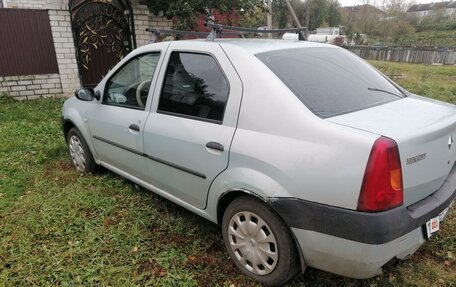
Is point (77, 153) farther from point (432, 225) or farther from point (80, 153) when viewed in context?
point (432, 225)

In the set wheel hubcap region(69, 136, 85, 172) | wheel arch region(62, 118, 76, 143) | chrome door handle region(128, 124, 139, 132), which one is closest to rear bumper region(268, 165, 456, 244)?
chrome door handle region(128, 124, 139, 132)

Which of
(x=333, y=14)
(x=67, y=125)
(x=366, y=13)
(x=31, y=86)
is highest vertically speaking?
(x=366, y=13)

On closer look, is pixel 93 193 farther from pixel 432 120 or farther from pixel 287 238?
pixel 432 120

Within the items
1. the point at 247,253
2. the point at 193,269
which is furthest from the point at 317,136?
the point at 193,269

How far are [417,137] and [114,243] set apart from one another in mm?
2422

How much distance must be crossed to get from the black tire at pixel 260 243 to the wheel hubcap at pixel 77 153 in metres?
2.52

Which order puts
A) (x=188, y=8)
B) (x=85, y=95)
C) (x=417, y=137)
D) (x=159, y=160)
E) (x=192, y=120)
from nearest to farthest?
(x=417, y=137)
(x=192, y=120)
(x=159, y=160)
(x=85, y=95)
(x=188, y=8)

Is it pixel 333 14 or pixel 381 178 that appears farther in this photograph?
pixel 333 14

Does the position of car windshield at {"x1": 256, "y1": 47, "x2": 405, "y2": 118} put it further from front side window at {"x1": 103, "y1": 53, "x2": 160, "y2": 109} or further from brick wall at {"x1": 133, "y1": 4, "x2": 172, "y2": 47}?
brick wall at {"x1": 133, "y1": 4, "x2": 172, "y2": 47}

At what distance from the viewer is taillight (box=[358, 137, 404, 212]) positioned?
6.09 ft

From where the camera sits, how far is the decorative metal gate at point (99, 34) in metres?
8.91

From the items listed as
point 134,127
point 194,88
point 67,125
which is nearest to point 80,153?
point 67,125

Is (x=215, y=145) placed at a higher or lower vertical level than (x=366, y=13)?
lower

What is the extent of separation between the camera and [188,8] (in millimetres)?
8602
